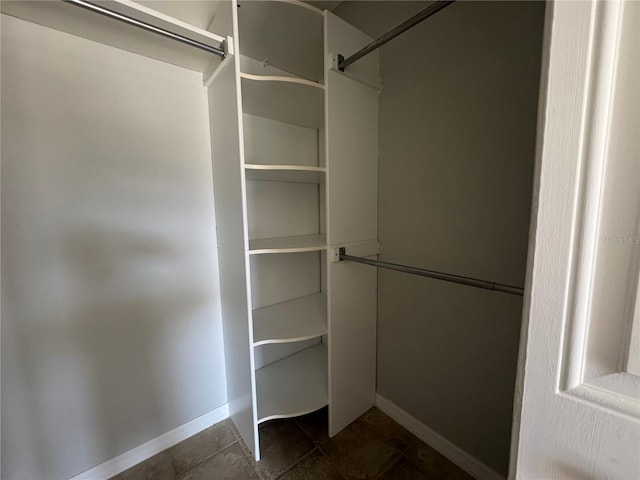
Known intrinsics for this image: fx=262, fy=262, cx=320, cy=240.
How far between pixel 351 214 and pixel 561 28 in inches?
44.8

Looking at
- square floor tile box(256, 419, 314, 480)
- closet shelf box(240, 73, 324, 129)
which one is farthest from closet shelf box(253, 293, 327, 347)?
closet shelf box(240, 73, 324, 129)

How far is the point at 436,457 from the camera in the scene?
142 cm

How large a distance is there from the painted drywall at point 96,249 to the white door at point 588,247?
1.54 metres

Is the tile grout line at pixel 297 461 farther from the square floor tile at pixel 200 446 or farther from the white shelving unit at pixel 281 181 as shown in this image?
the square floor tile at pixel 200 446

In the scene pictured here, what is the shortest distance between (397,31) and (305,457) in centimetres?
211

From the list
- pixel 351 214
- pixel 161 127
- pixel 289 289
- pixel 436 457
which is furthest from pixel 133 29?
pixel 436 457

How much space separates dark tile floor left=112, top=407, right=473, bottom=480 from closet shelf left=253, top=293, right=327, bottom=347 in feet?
2.18

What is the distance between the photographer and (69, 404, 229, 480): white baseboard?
132cm

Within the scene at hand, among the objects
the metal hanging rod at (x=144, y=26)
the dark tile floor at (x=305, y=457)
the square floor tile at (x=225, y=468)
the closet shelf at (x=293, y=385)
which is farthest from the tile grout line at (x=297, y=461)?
the metal hanging rod at (x=144, y=26)

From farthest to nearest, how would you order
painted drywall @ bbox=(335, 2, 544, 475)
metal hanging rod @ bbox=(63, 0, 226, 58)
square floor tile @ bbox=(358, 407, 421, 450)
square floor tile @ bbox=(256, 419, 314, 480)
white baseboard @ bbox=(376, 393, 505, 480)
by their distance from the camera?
square floor tile @ bbox=(358, 407, 421, 450) < square floor tile @ bbox=(256, 419, 314, 480) < white baseboard @ bbox=(376, 393, 505, 480) < painted drywall @ bbox=(335, 2, 544, 475) < metal hanging rod @ bbox=(63, 0, 226, 58)

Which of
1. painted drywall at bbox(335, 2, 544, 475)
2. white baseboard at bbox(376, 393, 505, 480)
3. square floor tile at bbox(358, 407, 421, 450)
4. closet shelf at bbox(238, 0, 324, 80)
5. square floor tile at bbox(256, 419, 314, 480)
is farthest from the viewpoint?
square floor tile at bbox(358, 407, 421, 450)

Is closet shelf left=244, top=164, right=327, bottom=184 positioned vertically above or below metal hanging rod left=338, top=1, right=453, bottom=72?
below

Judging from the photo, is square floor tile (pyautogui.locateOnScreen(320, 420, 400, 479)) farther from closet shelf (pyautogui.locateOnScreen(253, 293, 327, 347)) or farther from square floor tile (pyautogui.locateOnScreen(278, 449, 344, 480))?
closet shelf (pyautogui.locateOnScreen(253, 293, 327, 347))

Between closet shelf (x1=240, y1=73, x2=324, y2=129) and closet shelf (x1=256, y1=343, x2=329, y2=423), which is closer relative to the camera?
closet shelf (x1=240, y1=73, x2=324, y2=129)
